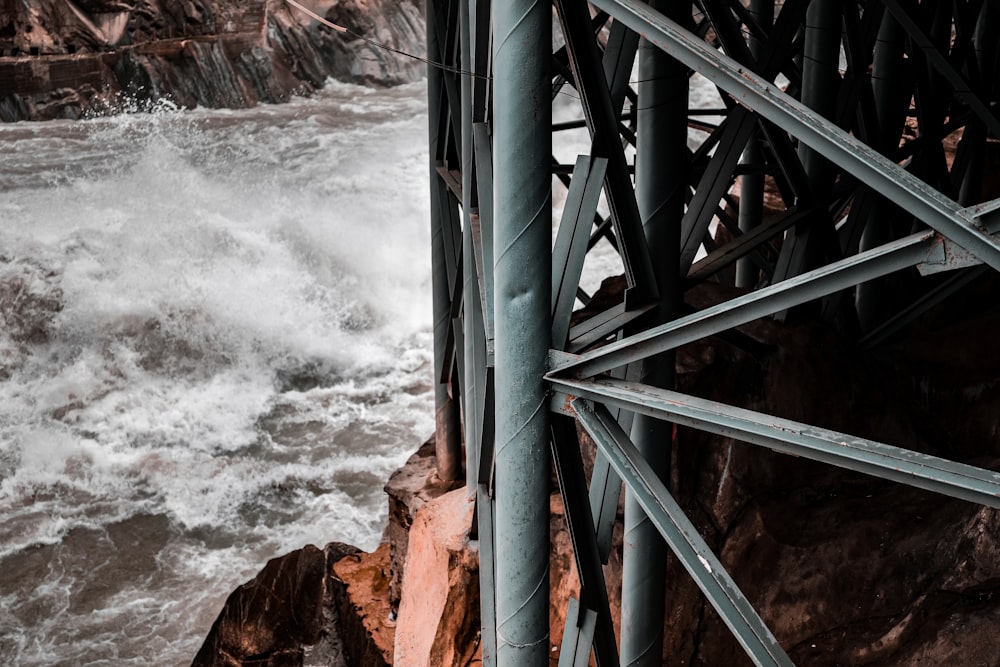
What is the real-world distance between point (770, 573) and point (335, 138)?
64.8 ft

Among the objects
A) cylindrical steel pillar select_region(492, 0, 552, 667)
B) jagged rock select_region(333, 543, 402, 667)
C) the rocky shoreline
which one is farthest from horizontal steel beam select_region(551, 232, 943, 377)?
jagged rock select_region(333, 543, 402, 667)

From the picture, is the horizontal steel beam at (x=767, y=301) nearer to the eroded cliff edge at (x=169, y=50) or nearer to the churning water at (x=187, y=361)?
the churning water at (x=187, y=361)

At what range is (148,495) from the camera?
42.0 feet

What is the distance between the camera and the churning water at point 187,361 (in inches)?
446

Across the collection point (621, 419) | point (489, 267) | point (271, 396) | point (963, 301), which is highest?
point (489, 267)

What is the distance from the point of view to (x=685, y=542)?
130 inches

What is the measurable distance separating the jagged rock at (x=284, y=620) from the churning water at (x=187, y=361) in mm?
1444

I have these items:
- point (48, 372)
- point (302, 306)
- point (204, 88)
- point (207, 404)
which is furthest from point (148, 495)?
point (204, 88)

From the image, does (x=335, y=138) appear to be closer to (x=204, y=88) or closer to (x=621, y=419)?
(x=204, y=88)

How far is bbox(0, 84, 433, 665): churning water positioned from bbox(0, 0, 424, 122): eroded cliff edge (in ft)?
2.89

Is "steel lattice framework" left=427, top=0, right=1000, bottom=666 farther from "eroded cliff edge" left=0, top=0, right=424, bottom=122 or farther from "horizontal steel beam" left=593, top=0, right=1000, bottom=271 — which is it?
"eroded cliff edge" left=0, top=0, right=424, bottom=122

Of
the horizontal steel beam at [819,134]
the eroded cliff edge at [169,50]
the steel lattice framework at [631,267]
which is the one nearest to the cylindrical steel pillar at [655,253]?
the steel lattice framework at [631,267]

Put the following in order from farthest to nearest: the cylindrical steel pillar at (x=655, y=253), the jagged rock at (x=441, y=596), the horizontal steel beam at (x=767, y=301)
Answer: the jagged rock at (x=441, y=596) < the cylindrical steel pillar at (x=655, y=253) < the horizontal steel beam at (x=767, y=301)

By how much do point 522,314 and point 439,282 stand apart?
4226 millimetres
